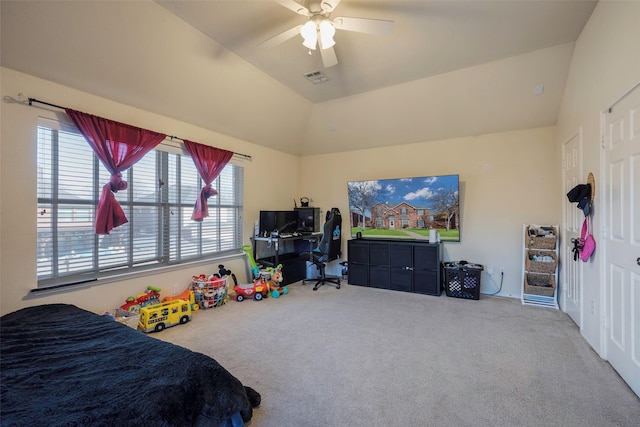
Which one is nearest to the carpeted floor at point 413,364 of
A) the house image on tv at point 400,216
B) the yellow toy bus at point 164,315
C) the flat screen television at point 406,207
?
the yellow toy bus at point 164,315

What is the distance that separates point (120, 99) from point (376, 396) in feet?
12.8

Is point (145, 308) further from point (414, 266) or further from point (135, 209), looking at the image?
point (414, 266)

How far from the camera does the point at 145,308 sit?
2.98 m

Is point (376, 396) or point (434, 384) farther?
point (434, 384)

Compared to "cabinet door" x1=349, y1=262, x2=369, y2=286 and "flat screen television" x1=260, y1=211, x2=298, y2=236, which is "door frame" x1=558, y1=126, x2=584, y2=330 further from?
"flat screen television" x1=260, y1=211, x2=298, y2=236

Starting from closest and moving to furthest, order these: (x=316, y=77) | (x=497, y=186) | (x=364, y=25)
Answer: (x=364, y=25)
(x=316, y=77)
(x=497, y=186)

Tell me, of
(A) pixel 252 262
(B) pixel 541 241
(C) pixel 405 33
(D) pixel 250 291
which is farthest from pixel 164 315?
(B) pixel 541 241

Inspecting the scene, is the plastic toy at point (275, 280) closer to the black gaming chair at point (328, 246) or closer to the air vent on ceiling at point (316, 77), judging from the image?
the black gaming chair at point (328, 246)

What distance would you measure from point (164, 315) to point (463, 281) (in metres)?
4.07

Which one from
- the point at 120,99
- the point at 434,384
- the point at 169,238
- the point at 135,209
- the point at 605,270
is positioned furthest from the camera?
the point at 169,238

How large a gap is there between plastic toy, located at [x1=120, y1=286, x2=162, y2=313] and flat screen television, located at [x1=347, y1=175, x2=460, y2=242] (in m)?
3.43

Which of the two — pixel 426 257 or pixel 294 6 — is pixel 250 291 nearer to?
pixel 426 257

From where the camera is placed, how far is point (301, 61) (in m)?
3.36

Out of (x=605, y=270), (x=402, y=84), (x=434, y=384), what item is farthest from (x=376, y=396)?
(x=402, y=84)
